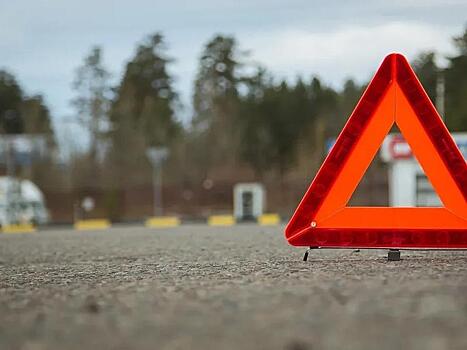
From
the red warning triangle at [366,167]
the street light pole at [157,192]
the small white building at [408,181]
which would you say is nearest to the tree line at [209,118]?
the street light pole at [157,192]

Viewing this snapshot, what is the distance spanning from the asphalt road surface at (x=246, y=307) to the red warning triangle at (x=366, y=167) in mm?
275

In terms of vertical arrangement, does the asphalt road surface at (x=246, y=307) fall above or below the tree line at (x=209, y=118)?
below

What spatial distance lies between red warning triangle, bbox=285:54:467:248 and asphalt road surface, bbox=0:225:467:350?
0.90 feet

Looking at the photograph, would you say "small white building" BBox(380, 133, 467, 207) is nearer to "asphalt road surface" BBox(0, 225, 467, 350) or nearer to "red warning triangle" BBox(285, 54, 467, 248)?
"asphalt road surface" BBox(0, 225, 467, 350)

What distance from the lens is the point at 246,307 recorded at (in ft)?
16.6

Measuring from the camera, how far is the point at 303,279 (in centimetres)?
659

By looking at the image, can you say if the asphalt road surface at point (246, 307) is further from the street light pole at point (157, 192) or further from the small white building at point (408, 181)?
the street light pole at point (157, 192)

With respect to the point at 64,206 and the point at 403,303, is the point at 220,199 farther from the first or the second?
the point at 403,303

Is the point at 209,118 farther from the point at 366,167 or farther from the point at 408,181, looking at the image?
the point at 366,167

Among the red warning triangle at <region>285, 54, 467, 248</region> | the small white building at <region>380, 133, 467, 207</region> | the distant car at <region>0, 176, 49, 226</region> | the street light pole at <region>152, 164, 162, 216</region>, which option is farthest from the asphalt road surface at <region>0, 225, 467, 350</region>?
the street light pole at <region>152, 164, 162, 216</region>

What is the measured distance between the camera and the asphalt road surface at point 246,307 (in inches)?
161

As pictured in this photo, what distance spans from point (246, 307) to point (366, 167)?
3508mm

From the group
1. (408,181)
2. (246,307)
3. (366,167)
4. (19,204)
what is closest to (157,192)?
(19,204)

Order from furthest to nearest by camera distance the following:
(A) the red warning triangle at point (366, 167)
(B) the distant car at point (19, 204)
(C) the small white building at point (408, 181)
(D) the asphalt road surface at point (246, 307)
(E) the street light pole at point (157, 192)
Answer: (E) the street light pole at point (157, 192), (B) the distant car at point (19, 204), (C) the small white building at point (408, 181), (A) the red warning triangle at point (366, 167), (D) the asphalt road surface at point (246, 307)
